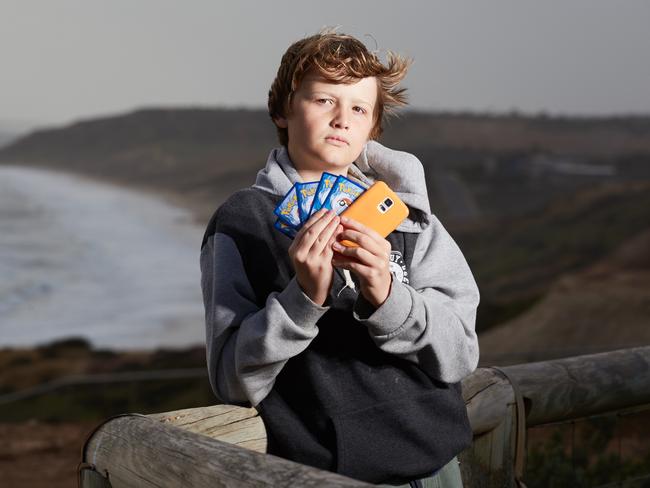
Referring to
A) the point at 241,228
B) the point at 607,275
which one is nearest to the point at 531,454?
the point at 241,228

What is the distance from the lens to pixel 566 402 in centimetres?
242

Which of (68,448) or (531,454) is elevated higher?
(531,454)

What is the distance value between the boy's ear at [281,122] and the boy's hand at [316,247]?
0.33 meters

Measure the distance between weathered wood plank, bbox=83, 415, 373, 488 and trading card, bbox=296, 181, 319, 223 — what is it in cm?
36

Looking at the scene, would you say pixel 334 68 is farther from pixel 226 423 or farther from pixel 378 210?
pixel 226 423

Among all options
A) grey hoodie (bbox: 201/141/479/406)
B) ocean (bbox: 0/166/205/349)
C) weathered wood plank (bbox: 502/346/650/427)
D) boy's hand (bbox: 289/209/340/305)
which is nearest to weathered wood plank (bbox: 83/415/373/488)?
grey hoodie (bbox: 201/141/479/406)

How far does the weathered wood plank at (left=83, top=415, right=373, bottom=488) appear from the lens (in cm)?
141

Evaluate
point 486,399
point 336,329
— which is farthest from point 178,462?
point 486,399

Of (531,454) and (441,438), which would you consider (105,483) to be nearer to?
(441,438)

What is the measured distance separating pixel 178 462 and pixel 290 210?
1.42ft

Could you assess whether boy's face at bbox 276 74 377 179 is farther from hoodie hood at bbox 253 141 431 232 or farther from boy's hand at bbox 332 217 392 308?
boy's hand at bbox 332 217 392 308

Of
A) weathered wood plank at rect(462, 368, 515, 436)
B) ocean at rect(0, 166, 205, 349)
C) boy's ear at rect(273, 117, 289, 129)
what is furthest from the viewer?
ocean at rect(0, 166, 205, 349)

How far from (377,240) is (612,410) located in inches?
53.0

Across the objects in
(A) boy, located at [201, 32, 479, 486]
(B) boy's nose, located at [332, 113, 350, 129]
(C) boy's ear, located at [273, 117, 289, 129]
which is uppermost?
(B) boy's nose, located at [332, 113, 350, 129]
